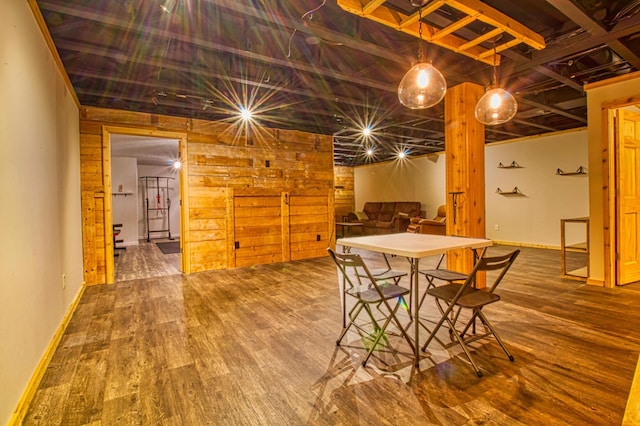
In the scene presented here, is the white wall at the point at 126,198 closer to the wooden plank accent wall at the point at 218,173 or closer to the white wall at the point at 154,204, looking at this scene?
the white wall at the point at 154,204

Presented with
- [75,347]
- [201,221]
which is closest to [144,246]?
[201,221]

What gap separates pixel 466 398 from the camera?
1757 mm

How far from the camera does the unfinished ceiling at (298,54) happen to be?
2.57 meters

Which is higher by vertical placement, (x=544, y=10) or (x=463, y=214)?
(x=544, y=10)

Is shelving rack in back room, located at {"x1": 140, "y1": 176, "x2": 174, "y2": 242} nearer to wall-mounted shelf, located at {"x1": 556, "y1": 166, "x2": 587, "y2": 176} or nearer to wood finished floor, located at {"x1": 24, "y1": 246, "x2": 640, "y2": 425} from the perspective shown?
wood finished floor, located at {"x1": 24, "y1": 246, "x2": 640, "y2": 425}

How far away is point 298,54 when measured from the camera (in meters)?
3.37

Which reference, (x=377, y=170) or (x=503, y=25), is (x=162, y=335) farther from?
(x=377, y=170)

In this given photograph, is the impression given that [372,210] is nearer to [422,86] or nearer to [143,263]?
[143,263]

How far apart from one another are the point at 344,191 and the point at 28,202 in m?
10.8

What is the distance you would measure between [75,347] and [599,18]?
5.16m

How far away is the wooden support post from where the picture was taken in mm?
3596

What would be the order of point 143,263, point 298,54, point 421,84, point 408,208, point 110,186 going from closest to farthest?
point 421,84
point 298,54
point 110,186
point 143,263
point 408,208

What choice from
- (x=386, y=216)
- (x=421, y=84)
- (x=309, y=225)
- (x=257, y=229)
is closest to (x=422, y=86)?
(x=421, y=84)

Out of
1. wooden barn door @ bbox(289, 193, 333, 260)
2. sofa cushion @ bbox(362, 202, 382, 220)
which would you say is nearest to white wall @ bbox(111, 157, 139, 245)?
wooden barn door @ bbox(289, 193, 333, 260)
